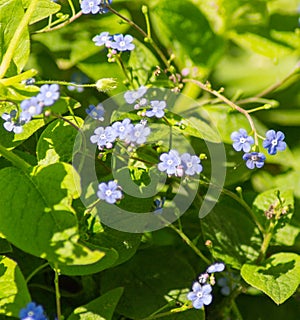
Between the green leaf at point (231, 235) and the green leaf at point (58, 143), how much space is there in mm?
349

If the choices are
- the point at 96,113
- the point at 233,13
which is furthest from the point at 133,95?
the point at 233,13

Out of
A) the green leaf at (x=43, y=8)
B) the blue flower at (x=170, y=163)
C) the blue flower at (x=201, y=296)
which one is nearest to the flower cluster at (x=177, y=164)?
the blue flower at (x=170, y=163)

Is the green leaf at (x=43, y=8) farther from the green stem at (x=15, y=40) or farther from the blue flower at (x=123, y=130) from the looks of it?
the blue flower at (x=123, y=130)

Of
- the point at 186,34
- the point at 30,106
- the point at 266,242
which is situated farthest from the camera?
the point at 186,34

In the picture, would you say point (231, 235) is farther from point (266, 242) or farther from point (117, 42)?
point (117, 42)

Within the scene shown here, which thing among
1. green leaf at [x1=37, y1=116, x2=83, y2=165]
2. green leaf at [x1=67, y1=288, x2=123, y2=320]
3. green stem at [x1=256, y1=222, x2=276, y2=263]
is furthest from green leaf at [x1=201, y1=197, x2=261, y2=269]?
green leaf at [x1=37, y1=116, x2=83, y2=165]

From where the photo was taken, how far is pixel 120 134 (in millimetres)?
1128

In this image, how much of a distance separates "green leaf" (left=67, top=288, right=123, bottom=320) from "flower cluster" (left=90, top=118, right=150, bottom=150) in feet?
0.91

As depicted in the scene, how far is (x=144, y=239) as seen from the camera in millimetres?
1396

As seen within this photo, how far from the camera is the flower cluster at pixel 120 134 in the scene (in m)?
1.13

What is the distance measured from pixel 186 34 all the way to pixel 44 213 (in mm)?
884

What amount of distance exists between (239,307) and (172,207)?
400mm

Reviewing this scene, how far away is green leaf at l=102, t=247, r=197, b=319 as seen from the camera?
1.33 meters

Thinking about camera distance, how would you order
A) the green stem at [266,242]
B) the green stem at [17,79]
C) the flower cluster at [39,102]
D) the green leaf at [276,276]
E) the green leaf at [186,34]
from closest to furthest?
the flower cluster at [39,102] < the green stem at [17,79] < the green leaf at [276,276] < the green stem at [266,242] < the green leaf at [186,34]
